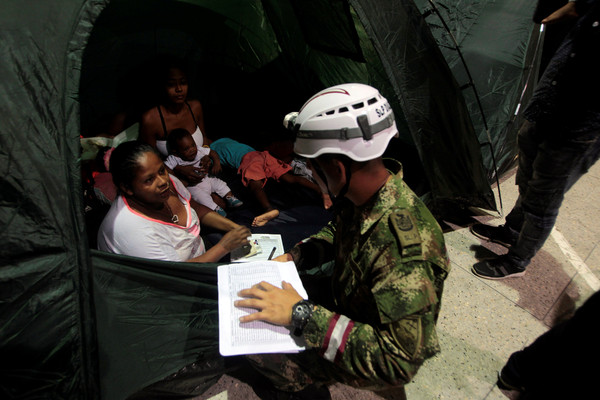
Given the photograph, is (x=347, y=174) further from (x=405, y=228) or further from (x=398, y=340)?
(x=398, y=340)

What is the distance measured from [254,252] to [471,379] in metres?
1.44

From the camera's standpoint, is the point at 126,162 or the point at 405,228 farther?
the point at 126,162

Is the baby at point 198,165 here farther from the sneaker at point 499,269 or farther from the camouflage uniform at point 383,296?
the sneaker at point 499,269

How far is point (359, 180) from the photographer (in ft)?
4.24

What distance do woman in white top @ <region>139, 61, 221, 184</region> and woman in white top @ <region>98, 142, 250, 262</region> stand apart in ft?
3.55

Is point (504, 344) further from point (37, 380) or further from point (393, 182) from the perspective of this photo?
point (37, 380)

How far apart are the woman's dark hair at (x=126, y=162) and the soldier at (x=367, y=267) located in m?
0.86

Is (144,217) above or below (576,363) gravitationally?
above

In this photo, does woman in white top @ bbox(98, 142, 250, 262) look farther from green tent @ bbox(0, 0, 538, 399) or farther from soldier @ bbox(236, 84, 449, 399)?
soldier @ bbox(236, 84, 449, 399)

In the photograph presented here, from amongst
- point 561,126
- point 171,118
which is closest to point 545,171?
point 561,126

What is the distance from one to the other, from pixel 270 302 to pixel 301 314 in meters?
0.12

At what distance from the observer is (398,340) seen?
108 centimetres

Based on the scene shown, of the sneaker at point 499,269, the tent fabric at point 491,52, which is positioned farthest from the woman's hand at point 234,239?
the tent fabric at point 491,52

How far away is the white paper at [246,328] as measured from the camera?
124 cm
